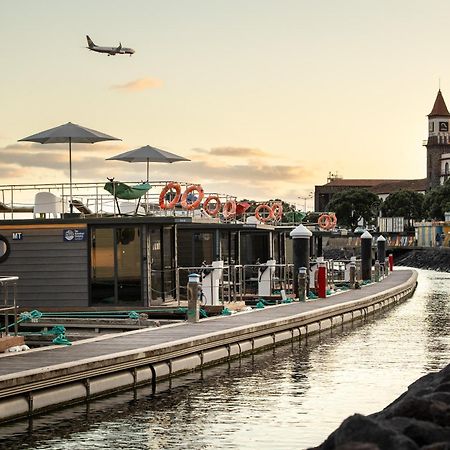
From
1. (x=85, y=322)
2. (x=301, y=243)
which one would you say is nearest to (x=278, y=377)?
(x=85, y=322)

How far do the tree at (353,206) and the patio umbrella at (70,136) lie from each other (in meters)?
156

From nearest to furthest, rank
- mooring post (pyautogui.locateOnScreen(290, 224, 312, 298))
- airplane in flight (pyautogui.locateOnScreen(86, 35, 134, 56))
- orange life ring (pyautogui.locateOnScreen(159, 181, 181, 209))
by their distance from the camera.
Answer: orange life ring (pyautogui.locateOnScreen(159, 181, 181, 209)) < mooring post (pyautogui.locateOnScreen(290, 224, 312, 298)) < airplane in flight (pyautogui.locateOnScreen(86, 35, 134, 56))

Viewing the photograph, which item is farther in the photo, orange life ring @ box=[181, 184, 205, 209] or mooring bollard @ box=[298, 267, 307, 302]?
mooring bollard @ box=[298, 267, 307, 302]

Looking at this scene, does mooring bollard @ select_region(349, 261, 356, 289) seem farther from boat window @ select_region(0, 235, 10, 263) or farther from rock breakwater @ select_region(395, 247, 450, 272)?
rock breakwater @ select_region(395, 247, 450, 272)

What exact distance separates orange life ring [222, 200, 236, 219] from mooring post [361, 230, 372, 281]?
1580cm

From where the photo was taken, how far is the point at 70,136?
32.0m

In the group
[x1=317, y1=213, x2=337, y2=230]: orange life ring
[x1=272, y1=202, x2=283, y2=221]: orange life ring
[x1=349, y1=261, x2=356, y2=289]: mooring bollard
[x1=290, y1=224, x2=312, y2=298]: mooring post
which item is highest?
[x1=272, y1=202, x2=283, y2=221]: orange life ring

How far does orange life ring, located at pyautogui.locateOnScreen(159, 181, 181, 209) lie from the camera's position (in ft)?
102

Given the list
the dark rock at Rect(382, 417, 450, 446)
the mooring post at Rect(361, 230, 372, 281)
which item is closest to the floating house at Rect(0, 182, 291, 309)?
the dark rock at Rect(382, 417, 450, 446)

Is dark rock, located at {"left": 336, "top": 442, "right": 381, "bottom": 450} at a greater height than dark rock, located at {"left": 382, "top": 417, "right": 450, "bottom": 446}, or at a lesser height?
greater

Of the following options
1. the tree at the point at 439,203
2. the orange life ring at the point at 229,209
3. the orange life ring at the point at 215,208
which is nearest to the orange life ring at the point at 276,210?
the orange life ring at the point at 229,209

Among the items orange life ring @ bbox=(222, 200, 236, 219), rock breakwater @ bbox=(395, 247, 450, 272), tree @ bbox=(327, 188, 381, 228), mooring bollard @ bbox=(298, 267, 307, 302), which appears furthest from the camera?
tree @ bbox=(327, 188, 381, 228)

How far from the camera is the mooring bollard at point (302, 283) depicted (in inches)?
1372

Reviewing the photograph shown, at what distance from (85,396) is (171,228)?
552 inches
